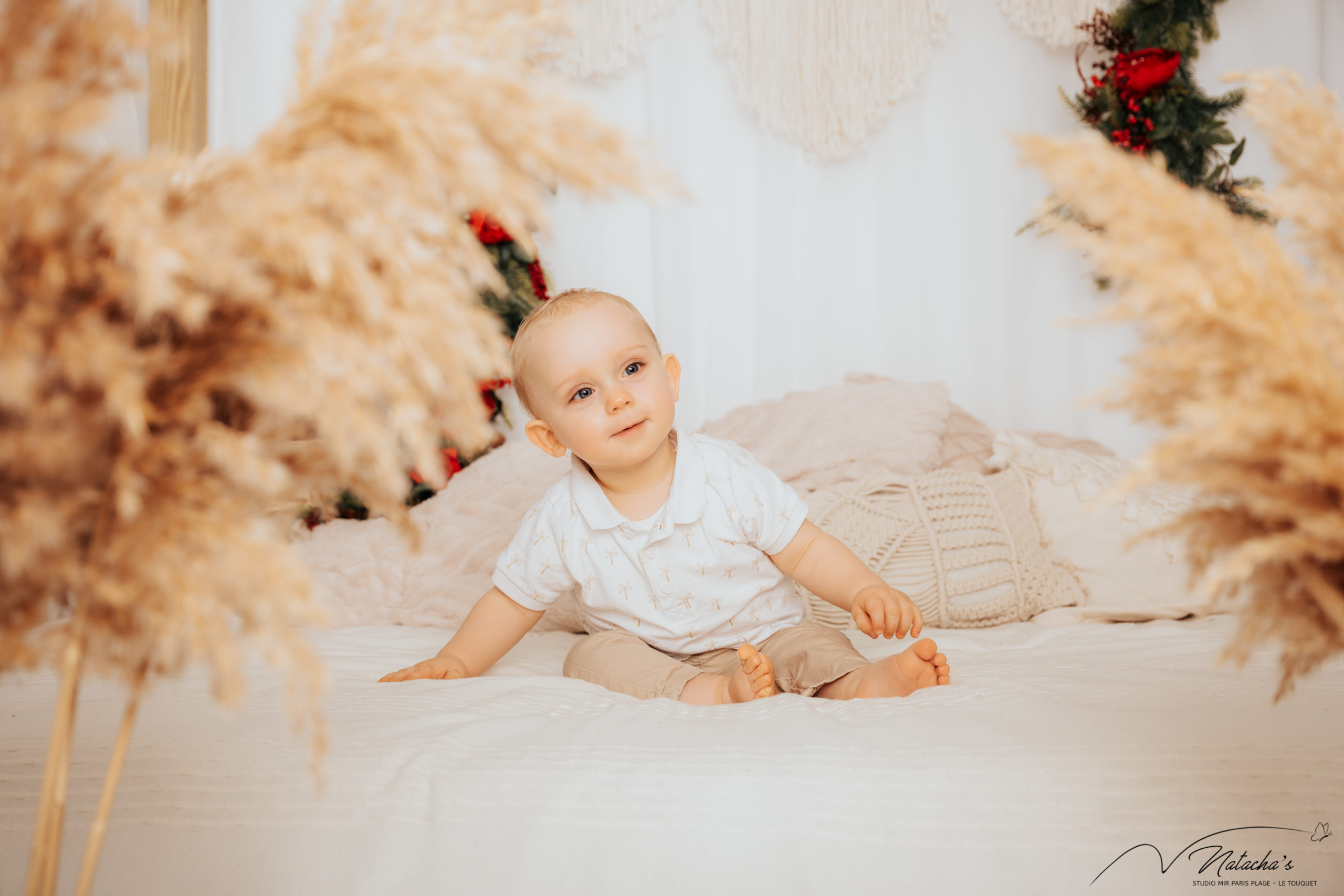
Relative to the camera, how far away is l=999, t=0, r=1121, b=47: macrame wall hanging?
2451mm

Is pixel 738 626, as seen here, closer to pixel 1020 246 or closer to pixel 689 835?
pixel 689 835

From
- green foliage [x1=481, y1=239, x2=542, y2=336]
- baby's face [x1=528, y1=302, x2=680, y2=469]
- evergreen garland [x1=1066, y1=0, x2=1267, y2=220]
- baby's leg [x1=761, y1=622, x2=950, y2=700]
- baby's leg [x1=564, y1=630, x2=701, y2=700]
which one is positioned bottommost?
baby's leg [x1=564, y1=630, x2=701, y2=700]

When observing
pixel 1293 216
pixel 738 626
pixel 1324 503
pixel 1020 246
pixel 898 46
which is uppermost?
pixel 898 46

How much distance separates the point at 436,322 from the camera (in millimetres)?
411

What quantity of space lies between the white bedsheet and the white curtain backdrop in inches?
76.8

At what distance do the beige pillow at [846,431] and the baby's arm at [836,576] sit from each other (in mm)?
434

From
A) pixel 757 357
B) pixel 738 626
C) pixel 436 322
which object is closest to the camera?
pixel 436 322

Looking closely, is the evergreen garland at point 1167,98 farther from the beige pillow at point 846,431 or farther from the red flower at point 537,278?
the red flower at point 537,278

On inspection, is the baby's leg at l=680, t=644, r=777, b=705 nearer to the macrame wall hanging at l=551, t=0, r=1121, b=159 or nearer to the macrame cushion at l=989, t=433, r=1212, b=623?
the macrame cushion at l=989, t=433, r=1212, b=623

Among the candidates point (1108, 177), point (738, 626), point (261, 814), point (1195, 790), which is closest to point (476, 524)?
point (738, 626)

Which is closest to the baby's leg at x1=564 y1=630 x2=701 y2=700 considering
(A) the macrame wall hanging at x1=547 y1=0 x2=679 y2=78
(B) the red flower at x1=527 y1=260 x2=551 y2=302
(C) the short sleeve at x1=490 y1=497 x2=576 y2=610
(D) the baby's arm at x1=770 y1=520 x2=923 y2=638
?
(C) the short sleeve at x1=490 y1=497 x2=576 y2=610

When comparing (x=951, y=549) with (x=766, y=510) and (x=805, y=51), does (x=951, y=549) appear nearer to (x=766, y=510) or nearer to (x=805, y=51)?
(x=766, y=510)

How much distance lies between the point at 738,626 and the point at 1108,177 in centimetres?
103

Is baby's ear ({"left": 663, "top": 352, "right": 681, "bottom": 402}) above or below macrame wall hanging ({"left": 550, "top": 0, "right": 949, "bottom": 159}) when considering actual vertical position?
below
